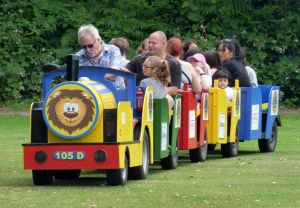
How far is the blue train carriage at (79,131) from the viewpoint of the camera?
13.5 meters

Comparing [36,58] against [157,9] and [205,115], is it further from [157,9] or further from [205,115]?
[205,115]

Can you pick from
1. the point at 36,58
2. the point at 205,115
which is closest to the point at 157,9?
the point at 36,58

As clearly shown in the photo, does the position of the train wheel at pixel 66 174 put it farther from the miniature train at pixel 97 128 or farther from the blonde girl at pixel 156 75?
the blonde girl at pixel 156 75

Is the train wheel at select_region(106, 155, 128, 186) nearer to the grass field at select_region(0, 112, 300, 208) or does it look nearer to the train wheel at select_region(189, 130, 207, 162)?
the grass field at select_region(0, 112, 300, 208)

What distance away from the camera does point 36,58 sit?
3272 cm

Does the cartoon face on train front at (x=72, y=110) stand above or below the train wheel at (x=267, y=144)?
above

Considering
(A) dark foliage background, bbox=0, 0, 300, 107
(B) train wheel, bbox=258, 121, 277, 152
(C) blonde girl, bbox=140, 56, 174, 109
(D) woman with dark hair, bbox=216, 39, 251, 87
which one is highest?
(A) dark foliage background, bbox=0, 0, 300, 107

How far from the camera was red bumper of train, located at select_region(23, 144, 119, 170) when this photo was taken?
13.5 metres

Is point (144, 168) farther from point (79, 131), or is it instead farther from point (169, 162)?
point (169, 162)

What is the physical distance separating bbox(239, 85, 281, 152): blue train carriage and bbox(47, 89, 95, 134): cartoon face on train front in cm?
647

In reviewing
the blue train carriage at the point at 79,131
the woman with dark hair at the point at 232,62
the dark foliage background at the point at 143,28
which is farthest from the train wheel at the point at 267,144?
the dark foliage background at the point at 143,28

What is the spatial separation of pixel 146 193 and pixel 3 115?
56.9ft

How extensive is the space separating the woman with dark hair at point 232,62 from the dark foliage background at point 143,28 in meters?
11.8

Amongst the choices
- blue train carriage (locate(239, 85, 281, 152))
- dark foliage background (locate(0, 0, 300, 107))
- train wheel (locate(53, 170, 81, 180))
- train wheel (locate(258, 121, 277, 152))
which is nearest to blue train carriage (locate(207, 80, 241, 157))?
blue train carriage (locate(239, 85, 281, 152))
